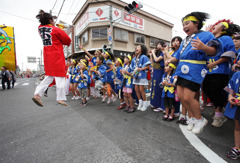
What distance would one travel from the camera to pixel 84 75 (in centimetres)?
492

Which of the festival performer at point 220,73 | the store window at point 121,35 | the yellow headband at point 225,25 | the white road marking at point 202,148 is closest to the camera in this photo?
the white road marking at point 202,148

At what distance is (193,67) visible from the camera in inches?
70.1

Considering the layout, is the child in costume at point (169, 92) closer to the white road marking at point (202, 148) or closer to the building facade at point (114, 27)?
the white road marking at point (202, 148)

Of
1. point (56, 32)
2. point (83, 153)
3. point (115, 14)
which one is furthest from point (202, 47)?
point (115, 14)

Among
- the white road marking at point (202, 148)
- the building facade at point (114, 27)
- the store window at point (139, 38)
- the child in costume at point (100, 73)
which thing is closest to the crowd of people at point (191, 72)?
the white road marking at point (202, 148)

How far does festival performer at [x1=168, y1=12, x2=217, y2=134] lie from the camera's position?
69.8 inches

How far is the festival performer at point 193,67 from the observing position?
1.77 m

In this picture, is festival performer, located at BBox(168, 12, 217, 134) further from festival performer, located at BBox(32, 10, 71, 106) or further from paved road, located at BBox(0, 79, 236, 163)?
festival performer, located at BBox(32, 10, 71, 106)

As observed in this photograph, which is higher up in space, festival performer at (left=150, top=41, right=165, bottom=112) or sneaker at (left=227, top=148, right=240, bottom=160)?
festival performer at (left=150, top=41, right=165, bottom=112)

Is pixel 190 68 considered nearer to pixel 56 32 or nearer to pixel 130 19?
pixel 56 32

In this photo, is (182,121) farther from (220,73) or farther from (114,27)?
(114,27)

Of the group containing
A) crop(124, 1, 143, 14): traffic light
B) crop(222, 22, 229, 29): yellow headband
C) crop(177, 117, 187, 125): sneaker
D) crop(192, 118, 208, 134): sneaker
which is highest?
crop(124, 1, 143, 14): traffic light

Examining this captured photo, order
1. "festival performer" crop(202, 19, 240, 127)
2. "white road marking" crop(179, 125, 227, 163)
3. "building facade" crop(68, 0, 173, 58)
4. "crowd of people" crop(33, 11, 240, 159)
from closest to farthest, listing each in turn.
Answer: "white road marking" crop(179, 125, 227, 163), "crowd of people" crop(33, 11, 240, 159), "festival performer" crop(202, 19, 240, 127), "building facade" crop(68, 0, 173, 58)

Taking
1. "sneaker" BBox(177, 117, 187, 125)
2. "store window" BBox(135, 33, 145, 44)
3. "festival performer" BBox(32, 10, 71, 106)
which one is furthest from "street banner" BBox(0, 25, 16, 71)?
"store window" BBox(135, 33, 145, 44)
